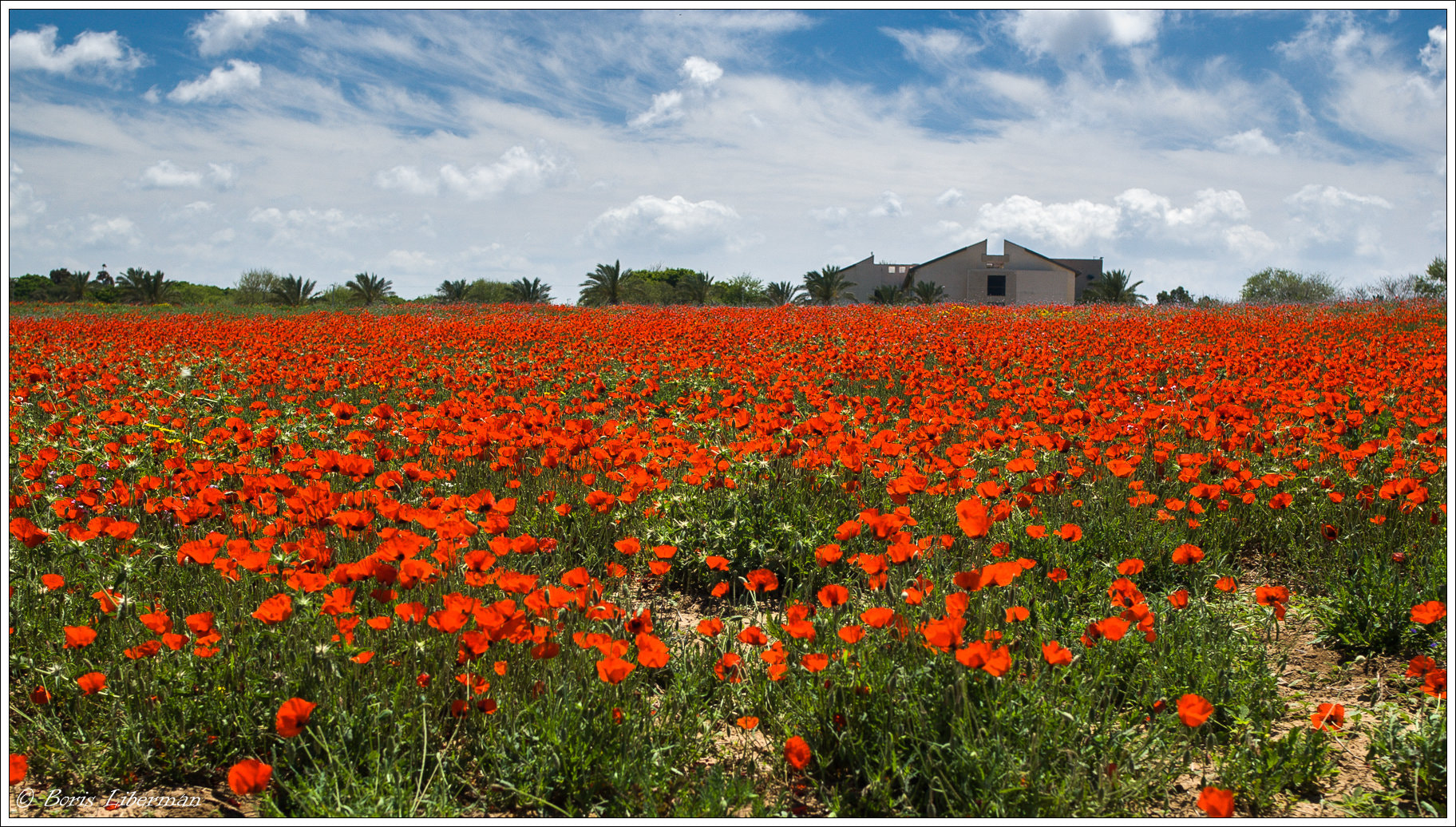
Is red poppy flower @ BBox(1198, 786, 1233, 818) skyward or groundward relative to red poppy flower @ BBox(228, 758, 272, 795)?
groundward

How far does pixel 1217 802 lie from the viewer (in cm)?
194

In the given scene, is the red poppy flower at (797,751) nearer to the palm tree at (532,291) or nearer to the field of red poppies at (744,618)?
the field of red poppies at (744,618)

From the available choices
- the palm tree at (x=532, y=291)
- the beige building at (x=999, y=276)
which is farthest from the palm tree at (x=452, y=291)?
the beige building at (x=999, y=276)

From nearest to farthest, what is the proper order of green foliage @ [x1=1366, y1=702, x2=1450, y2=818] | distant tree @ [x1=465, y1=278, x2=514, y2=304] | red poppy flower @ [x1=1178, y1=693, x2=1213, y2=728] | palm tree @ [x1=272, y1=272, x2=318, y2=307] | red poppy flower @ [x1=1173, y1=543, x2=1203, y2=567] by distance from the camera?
red poppy flower @ [x1=1178, y1=693, x2=1213, y2=728], green foliage @ [x1=1366, y1=702, x2=1450, y2=818], red poppy flower @ [x1=1173, y1=543, x2=1203, y2=567], palm tree @ [x1=272, y1=272, x2=318, y2=307], distant tree @ [x1=465, y1=278, x2=514, y2=304]

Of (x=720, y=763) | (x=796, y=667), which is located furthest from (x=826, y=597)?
(x=720, y=763)

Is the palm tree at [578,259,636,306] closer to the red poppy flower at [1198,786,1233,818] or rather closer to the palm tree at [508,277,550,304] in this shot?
the palm tree at [508,277,550,304]

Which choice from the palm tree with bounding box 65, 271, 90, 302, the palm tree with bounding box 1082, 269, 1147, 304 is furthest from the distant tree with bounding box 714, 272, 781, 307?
the palm tree with bounding box 65, 271, 90, 302

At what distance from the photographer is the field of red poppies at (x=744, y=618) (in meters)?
2.20

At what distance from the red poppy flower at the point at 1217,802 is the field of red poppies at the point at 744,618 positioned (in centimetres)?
1

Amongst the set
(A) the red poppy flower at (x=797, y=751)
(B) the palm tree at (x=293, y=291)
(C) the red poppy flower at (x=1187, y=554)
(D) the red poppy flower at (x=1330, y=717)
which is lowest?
(A) the red poppy flower at (x=797, y=751)

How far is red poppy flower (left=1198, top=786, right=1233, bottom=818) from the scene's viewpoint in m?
1.93

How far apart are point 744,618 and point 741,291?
43.4 m

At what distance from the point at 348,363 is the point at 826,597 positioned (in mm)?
8732

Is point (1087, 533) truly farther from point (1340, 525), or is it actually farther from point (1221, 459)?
point (1340, 525)
